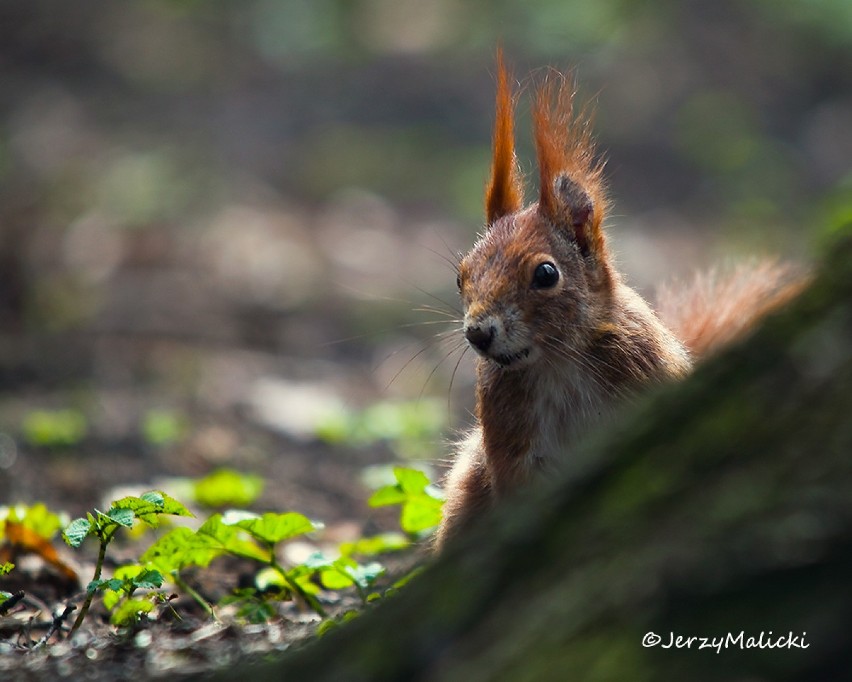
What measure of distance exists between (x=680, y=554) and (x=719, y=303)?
2.37m

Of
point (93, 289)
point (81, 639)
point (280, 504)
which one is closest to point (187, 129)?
point (93, 289)

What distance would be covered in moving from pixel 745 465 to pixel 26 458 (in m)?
3.79

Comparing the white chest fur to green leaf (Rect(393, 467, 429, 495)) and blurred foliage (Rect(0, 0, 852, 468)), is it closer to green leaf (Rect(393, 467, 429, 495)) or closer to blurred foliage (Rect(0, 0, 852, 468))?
green leaf (Rect(393, 467, 429, 495))

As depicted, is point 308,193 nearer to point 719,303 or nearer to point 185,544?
point 719,303

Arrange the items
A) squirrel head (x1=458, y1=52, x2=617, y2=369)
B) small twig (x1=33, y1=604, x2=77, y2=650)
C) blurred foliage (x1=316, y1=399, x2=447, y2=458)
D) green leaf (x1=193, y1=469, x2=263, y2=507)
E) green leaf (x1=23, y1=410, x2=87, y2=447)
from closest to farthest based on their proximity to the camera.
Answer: small twig (x1=33, y1=604, x2=77, y2=650)
squirrel head (x1=458, y1=52, x2=617, y2=369)
green leaf (x1=193, y1=469, x2=263, y2=507)
green leaf (x1=23, y1=410, x2=87, y2=447)
blurred foliage (x1=316, y1=399, x2=447, y2=458)

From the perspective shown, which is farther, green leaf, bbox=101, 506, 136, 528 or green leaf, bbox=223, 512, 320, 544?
green leaf, bbox=223, 512, 320, 544

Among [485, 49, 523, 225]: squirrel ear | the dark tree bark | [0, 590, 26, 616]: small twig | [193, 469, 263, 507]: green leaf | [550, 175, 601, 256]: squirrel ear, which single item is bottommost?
the dark tree bark

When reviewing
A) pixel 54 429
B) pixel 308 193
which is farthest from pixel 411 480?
pixel 308 193

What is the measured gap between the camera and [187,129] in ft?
33.7

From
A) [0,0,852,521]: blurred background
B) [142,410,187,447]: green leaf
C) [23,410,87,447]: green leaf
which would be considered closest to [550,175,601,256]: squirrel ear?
[0,0,852,521]: blurred background

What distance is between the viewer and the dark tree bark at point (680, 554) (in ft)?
4.28

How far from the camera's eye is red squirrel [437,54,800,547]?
2898 millimetres

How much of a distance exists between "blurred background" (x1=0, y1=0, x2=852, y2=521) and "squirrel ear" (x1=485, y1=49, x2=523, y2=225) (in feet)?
1.76

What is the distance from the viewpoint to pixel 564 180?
3.21m
